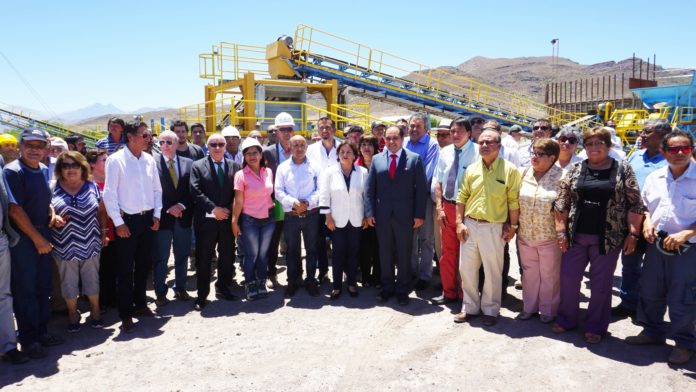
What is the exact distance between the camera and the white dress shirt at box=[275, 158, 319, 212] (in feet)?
18.0

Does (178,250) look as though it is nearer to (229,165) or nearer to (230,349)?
(229,165)

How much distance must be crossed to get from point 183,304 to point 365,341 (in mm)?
2460

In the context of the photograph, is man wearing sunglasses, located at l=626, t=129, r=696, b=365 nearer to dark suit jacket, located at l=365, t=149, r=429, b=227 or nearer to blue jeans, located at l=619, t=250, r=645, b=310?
blue jeans, located at l=619, t=250, r=645, b=310

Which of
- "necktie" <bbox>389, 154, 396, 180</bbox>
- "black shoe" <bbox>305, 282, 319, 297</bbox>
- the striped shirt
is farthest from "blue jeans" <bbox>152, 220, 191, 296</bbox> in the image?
"necktie" <bbox>389, 154, 396, 180</bbox>

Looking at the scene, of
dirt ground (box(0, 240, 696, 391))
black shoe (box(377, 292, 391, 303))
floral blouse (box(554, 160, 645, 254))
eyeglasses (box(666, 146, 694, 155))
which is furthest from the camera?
black shoe (box(377, 292, 391, 303))

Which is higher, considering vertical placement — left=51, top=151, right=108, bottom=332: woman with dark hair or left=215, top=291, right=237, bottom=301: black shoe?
left=51, top=151, right=108, bottom=332: woman with dark hair

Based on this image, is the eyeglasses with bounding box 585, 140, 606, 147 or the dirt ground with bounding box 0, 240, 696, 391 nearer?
the dirt ground with bounding box 0, 240, 696, 391

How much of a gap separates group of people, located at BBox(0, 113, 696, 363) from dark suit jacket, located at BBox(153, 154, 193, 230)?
2 centimetres

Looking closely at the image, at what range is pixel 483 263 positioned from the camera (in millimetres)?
4578

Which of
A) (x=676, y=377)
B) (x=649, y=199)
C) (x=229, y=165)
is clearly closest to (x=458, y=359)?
(x=676, y=377)

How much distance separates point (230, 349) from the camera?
4164 mm

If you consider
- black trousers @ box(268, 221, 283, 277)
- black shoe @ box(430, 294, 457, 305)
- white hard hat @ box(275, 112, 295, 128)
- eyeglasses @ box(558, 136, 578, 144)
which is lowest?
black shoe @ box(430, 294, 457, 305)

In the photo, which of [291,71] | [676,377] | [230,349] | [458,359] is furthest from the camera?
[291,71]

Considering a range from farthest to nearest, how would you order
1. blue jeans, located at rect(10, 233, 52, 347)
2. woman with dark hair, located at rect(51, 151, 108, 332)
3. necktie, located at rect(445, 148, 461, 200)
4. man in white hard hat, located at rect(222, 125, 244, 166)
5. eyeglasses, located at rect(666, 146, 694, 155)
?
man in white hard hat, located at rect(222, 125, 244, 166) < necktie, located at rect(445, 148, 461, 200) < woman with dark hair, located at rect(51, 151, 108, 332) < blue jeans, located at rect(10, 233, 52, 347) < eyeglasses, located at rect(666, 146, 694, 155)
